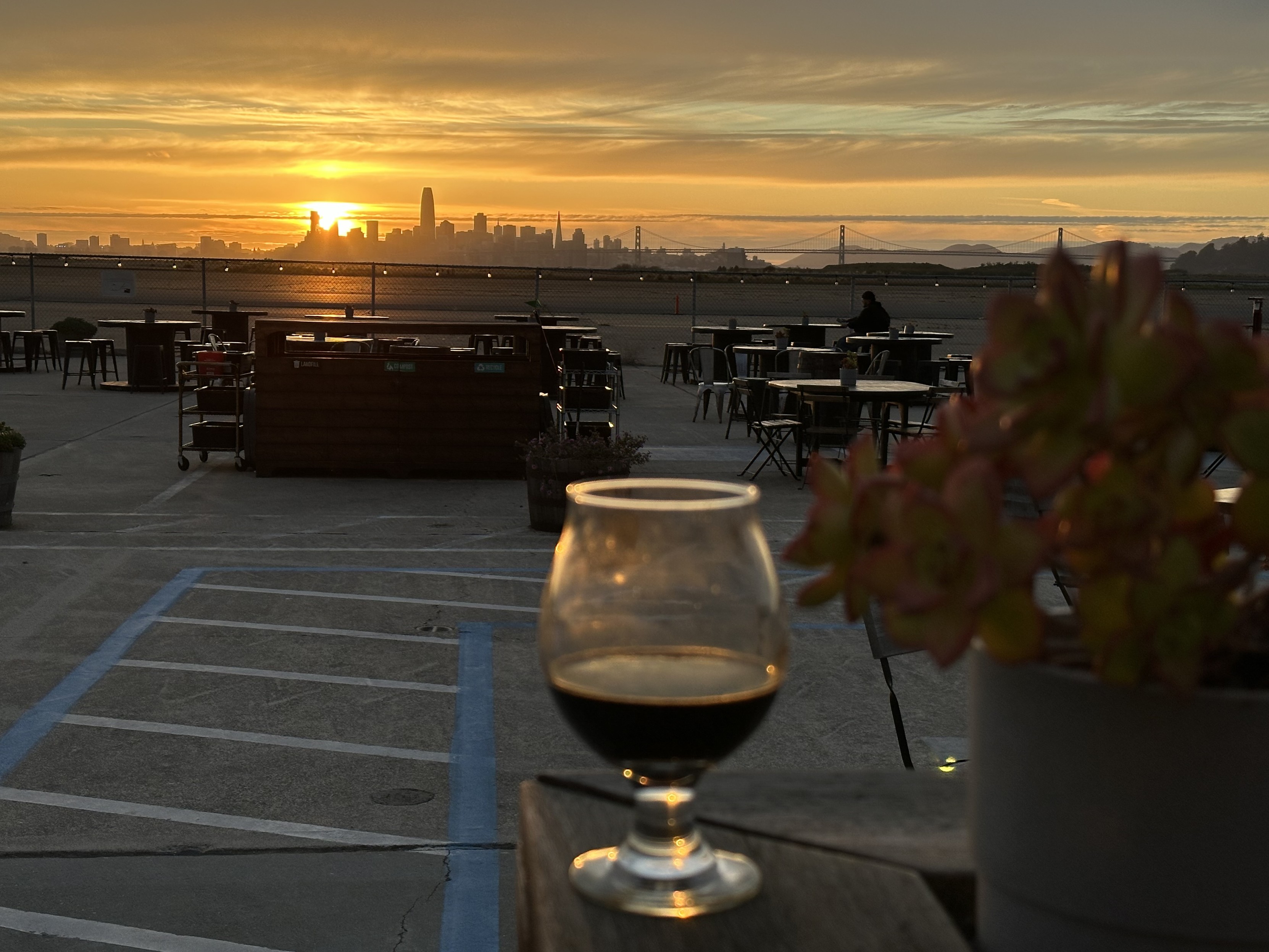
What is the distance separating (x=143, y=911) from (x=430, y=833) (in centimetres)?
88

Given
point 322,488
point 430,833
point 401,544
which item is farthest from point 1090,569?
point 322,488

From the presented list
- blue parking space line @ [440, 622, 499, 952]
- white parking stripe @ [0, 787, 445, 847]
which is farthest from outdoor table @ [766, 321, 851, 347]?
white parking stripe @ [0, 787, 445, 847]

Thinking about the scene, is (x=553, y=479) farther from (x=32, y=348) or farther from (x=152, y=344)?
(x=32, y=348)

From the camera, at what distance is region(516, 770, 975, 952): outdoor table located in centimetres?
96

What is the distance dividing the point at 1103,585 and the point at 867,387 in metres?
12.0

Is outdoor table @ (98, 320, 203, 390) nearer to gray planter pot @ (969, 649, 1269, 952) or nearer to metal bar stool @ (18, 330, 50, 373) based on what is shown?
metal bar stool @ (18, 330, 50, 373)

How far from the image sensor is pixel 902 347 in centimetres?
1894

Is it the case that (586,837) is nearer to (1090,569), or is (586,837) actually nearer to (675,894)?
(675,894)

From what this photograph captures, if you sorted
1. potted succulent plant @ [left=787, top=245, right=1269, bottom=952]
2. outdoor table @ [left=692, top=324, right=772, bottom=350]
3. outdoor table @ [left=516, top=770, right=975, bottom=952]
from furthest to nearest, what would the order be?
outdoor table @ [left=692, top=324, right=772, bottom=350] → outdoor table @ [left=516, top=770, right=975, bottom=952] → potted succulent plant @ [left=787, top=245, right=1269, bottom=952]

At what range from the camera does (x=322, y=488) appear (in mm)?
11828

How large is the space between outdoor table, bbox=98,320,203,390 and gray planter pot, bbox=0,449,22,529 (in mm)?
12415

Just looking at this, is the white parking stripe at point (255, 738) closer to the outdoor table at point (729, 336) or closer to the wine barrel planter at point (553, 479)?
the wine barrel planter at point (553, 479)

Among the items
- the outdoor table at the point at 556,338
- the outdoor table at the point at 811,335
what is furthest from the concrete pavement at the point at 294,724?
the outdoor table at the point at 811,335

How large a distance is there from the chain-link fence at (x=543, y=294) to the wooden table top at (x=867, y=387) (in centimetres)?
1020
